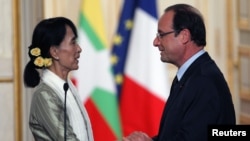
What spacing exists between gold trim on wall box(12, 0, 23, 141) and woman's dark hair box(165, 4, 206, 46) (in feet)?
7.54

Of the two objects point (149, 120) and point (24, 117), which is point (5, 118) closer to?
point (24, 117)

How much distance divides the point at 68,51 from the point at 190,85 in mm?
588

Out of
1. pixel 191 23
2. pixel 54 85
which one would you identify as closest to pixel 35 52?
pixel 54 85

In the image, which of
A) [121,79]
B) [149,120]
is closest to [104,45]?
[121,79]

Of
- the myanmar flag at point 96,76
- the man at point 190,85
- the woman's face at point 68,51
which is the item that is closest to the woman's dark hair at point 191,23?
the man at point 190,85

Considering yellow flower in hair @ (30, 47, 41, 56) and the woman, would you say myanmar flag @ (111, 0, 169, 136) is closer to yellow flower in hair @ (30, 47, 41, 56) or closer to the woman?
the woman

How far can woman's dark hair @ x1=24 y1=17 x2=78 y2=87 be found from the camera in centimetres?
318

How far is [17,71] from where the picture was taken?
524 cm

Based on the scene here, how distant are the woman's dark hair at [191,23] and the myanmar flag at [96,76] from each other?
86.9 inches

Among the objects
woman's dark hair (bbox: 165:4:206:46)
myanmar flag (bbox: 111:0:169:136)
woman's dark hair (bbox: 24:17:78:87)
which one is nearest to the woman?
woman's dark hair (bbox: 24:17:78:87)

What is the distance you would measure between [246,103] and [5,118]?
1.76 meters

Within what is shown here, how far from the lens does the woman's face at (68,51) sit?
3250 mm

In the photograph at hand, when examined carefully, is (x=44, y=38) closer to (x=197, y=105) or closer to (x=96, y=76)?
(x=197, y=105)

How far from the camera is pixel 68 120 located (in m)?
3.09
